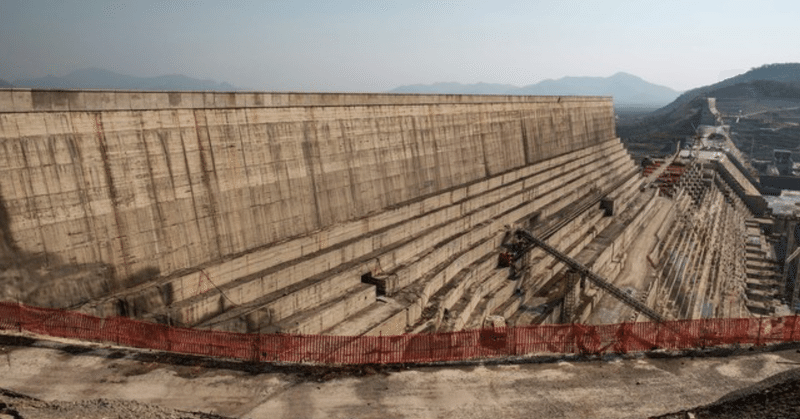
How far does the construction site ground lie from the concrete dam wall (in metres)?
3.21

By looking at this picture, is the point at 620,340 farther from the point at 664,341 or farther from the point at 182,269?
the point at 182,269

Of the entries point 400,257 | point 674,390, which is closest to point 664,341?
point 674,390

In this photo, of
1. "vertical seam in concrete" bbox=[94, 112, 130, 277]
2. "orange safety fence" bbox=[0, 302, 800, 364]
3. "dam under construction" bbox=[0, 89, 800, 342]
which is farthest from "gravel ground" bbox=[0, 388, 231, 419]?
"vertical seam in concrete" bbox=[94, 112, 130, 277]

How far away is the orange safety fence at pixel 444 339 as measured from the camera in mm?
13594

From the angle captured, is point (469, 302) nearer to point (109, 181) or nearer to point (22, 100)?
point (109, 181)

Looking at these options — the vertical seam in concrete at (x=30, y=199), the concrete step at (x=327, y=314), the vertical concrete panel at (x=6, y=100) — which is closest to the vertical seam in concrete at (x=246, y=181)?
the concrete step at (x=327, y=314)

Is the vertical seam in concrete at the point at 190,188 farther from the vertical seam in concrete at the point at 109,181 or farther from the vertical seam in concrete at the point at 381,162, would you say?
the vertical seam in concrete at the point at 381,162

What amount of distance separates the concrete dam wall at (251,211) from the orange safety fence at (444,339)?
0.90 m

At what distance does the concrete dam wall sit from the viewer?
558 inches

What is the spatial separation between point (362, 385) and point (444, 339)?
3.13m

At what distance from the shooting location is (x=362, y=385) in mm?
11547

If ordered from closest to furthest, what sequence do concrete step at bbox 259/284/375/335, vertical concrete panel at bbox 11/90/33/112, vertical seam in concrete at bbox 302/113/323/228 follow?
1. vertical concrete panel at bbox 11/90/33/112
2. concrete step at bbox 259/284/375/335
3. vertical seam in concrete at bbox 302/113/323/228

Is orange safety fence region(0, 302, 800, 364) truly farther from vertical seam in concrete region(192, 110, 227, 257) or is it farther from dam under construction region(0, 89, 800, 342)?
vertical seam in concrete region(192, 110, 227, 257)

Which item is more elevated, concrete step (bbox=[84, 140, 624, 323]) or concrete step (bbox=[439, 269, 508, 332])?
concrete step (bbox=[84, 140, 624, 323])
